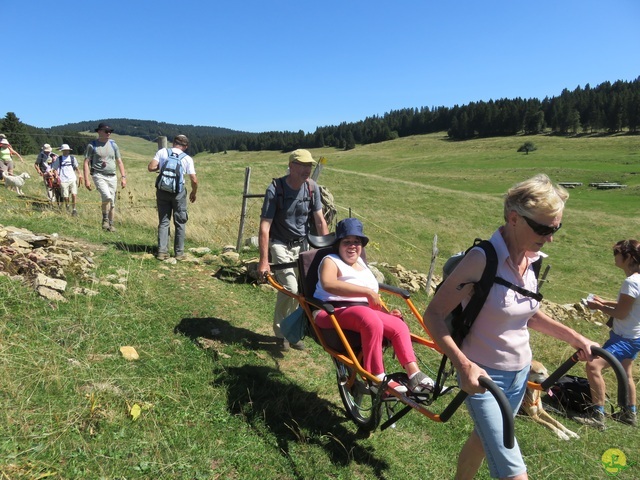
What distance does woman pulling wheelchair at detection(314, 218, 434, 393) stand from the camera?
10.4 feet

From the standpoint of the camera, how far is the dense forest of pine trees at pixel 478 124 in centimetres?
8538

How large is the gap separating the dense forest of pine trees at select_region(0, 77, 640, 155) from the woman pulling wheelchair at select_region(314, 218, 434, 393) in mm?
60912

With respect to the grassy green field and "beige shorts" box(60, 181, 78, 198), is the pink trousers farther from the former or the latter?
"beige shorts" box(60, 181, 78, 198)

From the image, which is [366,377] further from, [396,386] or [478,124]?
Answer: [478,124]

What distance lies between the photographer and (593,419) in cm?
505

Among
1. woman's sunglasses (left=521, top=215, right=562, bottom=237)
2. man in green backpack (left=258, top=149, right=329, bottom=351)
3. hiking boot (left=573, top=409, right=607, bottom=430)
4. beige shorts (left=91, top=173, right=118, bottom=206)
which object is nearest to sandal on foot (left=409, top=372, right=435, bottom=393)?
woman's sunglasses (left=521, top=215, right=562, bottom=237)

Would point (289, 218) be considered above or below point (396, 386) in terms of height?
above

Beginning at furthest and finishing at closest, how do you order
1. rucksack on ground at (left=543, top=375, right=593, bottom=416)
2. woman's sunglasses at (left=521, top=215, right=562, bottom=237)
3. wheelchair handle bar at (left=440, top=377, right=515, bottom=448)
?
rucksack on ground at (left=543, top=375, right=593, bottom=416)
woman's sunglasses at (left=521, top=215, right=562, bottom=237)
wheelchair handle bar at (left=440, top=377, right=515, bottom=448)

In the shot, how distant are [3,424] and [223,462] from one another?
1.42 m

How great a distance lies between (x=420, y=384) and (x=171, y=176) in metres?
5.67

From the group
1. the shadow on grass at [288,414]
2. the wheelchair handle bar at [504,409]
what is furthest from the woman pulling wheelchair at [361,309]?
the wheelchair handle bar at [504,409]

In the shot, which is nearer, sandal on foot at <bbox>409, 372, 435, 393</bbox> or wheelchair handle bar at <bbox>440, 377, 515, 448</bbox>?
wheelchair handle bar at <bbox>440, 377, 515, 448</bbox>

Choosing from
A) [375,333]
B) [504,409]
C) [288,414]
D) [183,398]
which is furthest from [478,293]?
[183,398]

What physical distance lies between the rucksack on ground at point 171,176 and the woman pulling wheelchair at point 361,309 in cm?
419
